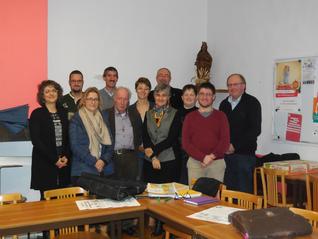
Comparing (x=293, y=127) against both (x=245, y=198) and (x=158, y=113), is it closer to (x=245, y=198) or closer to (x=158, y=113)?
(x=158, y=113)

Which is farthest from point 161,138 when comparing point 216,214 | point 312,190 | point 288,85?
point 288,85

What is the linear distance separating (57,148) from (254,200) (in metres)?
1.76

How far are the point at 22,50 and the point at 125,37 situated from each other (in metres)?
1.38

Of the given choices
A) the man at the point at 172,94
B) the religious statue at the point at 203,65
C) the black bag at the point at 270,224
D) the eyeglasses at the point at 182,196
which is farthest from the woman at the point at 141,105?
the black bag at the point at 270,224

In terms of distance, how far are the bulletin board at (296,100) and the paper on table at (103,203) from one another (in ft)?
8.40

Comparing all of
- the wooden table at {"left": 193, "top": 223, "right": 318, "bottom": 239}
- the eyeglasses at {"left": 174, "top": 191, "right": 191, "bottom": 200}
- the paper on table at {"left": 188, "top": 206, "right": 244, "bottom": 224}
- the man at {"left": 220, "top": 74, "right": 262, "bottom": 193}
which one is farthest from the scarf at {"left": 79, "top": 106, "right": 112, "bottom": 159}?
the wooden table at {"left": 193, "top": 223, "right": 318, "bottom": 239}

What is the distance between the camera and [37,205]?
105 inches

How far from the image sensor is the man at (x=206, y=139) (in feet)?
12.3

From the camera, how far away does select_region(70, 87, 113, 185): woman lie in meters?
3.58

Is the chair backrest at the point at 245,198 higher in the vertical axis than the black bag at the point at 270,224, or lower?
lower

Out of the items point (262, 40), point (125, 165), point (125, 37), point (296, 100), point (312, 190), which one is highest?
point (125, 37)

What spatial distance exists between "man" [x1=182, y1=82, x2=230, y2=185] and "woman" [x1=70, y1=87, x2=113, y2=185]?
2.29 ft

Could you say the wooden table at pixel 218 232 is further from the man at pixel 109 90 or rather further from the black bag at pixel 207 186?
the man at pixel 109 90

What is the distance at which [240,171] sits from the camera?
4.31 m
